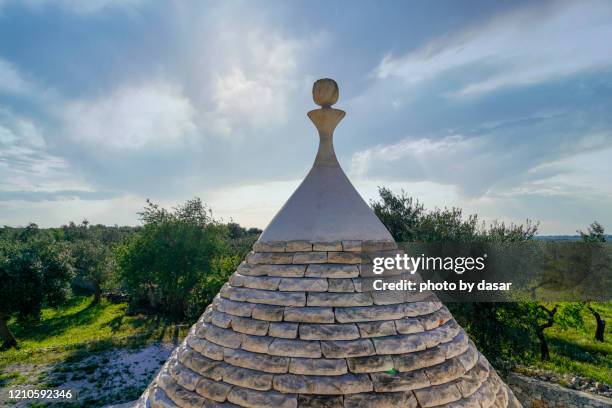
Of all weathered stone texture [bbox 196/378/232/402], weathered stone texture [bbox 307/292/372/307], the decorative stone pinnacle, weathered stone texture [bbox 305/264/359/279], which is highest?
the decorative stone pinnacle

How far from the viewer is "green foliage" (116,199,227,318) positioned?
21188 mm

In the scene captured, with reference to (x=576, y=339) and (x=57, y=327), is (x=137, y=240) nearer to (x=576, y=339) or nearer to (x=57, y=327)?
(x=57, y=327)

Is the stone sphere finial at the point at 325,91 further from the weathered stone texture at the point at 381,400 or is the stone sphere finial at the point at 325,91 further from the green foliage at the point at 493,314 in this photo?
the green foliage at the point at 493,314

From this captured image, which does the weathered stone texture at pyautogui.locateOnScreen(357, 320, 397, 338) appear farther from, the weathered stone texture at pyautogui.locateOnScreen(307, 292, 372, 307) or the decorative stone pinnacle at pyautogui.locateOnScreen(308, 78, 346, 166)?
the decorative stone pinnacle at pyautogui.locateOnScreen(308, 78, 346, 166)

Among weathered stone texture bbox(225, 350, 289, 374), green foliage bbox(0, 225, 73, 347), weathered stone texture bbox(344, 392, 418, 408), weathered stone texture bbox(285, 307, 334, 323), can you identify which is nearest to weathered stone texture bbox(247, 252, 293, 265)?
weathered stone texture bbox(285, 307, 334, 323)

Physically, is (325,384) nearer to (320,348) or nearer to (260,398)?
(320,348)

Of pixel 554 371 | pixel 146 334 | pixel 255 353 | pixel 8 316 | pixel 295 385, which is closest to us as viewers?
pixel 295 385

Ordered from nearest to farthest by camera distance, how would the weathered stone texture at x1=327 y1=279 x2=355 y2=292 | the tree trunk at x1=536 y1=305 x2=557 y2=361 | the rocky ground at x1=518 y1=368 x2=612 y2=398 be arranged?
the weathered stone texture at x1=327 y1=279 x2=355 y2=292, the rocky ground at x1=518 y1=368 x2=612 y2=398, the tree trunk at x1=536 y1=305 x2=557 y2=361

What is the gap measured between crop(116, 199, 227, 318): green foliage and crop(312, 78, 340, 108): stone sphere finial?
17.7 metres

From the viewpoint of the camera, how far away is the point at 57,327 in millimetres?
21625

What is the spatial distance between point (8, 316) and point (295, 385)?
20919mm

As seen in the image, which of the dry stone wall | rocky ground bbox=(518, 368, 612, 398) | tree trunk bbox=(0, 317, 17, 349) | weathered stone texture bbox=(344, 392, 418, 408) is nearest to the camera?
weathered stone texture bbox=(344, 392, 418, 408)

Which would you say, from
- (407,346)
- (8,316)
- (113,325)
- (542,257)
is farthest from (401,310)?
(113,325)

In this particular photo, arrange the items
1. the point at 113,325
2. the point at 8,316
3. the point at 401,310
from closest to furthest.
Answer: the point at 401,310
the point at 8,316
the point at 113,325
